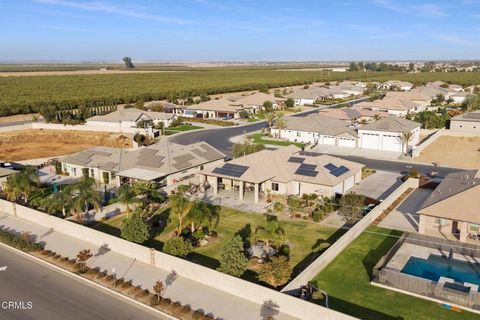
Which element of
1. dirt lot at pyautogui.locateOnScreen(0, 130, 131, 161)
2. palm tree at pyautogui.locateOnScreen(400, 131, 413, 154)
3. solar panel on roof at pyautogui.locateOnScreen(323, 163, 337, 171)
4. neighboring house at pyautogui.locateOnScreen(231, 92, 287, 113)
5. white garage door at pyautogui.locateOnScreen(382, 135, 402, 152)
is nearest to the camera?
solar panel on roof at pyautogui.locateOnScreen(323, 163, 337, 171)

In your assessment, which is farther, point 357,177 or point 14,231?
point 357,177

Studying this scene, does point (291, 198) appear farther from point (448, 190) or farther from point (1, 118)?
point (1, 118)

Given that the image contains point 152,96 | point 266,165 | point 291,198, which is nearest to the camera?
point 291,198

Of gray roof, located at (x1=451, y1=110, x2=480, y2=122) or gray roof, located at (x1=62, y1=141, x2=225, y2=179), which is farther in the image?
gray roof, located at (x1=451, y1=110, x2=480, y2=122)

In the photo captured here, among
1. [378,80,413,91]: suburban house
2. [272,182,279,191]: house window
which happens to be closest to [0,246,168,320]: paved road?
[272,182,279,191]: house window

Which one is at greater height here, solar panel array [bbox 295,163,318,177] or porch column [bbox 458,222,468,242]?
solar panel array [bbox 295,163,318,177]

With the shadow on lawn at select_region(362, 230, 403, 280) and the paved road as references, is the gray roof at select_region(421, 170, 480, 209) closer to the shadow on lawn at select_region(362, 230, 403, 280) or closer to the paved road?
the shadow on lawn at select_region(362, 230, 403, 280)

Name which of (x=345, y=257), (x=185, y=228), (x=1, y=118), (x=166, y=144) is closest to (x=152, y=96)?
(x=1, y=118)
